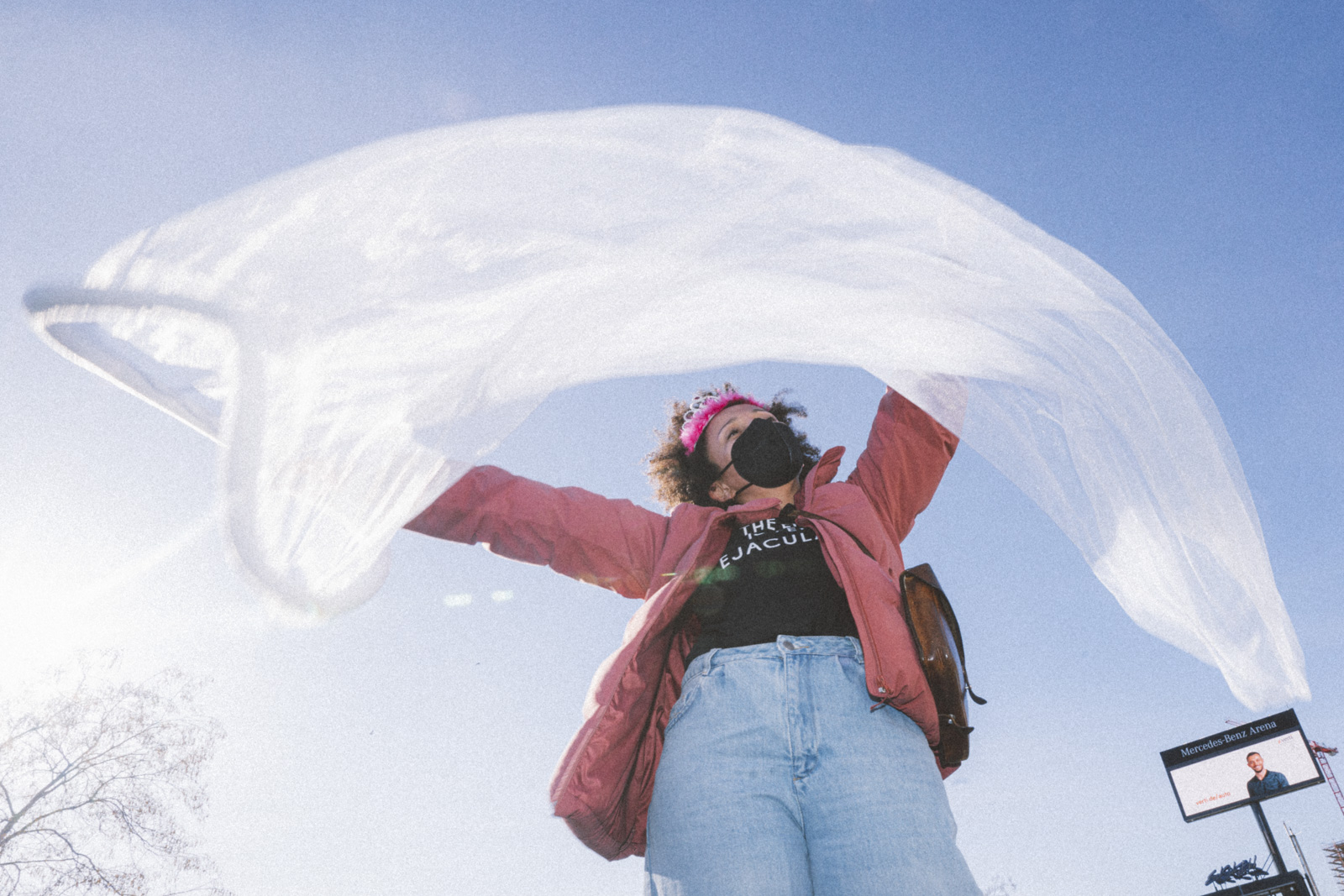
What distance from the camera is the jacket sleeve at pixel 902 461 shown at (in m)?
2.11

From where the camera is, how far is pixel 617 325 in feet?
4.97

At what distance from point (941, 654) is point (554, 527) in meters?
0.93

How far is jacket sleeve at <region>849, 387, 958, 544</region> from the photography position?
6.91 ft

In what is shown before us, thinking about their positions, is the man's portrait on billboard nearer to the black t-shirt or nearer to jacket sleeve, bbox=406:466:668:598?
the black t-shirt

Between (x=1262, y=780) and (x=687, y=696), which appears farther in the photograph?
(x=1262, y=780)

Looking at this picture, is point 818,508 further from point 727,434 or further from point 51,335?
point 51,335

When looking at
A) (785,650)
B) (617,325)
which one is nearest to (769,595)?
(785,650)

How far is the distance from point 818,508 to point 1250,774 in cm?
1873

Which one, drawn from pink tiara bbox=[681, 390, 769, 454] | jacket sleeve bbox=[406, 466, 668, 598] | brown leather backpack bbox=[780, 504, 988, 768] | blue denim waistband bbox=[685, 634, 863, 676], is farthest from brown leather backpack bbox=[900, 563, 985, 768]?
pink tiara bbox=[681, 390, 769, 454]

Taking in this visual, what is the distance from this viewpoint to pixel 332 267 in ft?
4.32

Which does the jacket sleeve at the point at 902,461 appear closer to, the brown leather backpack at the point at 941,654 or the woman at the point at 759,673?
the woman at the point at 759,673

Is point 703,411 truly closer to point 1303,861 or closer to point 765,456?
point 765,456

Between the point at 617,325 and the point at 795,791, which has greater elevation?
the point at 617,325

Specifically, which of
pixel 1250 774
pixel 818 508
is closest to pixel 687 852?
pixel 818 508
